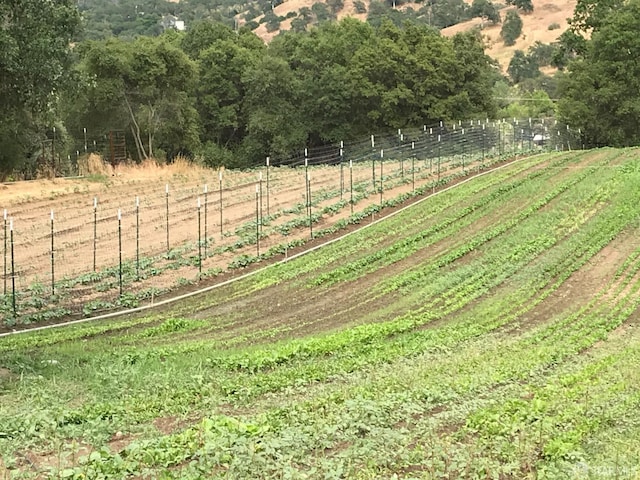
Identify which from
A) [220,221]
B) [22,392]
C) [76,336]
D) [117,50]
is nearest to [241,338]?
[76,336]

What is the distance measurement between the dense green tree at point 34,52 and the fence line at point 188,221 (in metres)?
2.81

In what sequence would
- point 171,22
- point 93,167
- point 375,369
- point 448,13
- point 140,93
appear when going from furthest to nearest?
point 171,22 → point 448,13 → point 140,93 → point 93,167 → point 375,369

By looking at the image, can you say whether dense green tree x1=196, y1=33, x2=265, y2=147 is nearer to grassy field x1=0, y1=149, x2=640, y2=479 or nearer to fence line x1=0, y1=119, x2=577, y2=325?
fence line x1=0, y1=119, x2=577, y2=325

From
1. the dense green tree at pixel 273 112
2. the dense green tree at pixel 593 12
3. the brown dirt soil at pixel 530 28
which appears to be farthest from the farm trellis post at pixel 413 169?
the brown dirt soil at pixel 530 28

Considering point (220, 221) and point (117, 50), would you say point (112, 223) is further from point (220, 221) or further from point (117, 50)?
point (117, 50)

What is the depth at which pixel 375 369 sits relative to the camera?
11.6 m

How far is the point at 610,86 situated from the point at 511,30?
72055 millimetres

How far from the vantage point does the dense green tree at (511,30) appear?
110 m

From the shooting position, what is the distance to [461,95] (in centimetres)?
4822

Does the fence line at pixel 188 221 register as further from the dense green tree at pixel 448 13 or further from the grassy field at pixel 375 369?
the dense green tree at pixel 448 13

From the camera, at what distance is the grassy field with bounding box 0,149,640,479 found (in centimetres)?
685

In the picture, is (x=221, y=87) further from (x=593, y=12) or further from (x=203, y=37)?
(x=593, y=12)

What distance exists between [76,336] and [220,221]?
11.8m

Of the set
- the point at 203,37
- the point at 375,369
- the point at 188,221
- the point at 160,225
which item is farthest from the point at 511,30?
the point at 375,369
